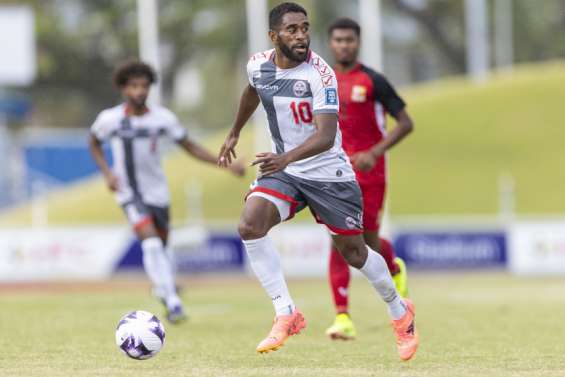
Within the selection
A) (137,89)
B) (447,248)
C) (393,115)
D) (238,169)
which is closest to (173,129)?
(137,89)

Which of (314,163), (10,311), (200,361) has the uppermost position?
(314,163)

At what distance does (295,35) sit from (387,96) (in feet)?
8.43

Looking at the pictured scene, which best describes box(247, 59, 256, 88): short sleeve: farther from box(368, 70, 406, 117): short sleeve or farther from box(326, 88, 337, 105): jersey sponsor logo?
box(368, 70, 406, 117): short sleeve

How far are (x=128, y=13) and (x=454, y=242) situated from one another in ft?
114

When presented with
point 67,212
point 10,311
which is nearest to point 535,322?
point 10,311

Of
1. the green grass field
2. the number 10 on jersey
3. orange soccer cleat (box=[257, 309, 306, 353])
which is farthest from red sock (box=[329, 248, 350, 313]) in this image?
the number 10 on jersey

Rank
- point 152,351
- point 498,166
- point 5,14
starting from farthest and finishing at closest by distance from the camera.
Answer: point 498,166, point 5,14, point 152,351

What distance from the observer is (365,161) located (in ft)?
33.4

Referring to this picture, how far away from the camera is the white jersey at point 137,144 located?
12820mm

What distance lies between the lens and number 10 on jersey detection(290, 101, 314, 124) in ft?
27.8

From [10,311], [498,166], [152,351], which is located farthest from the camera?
[498,166]

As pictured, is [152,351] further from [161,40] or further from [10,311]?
[161,40]

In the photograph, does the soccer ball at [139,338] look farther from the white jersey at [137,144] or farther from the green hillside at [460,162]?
the green hillside at [460,162]

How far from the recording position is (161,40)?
56406 millimetres
